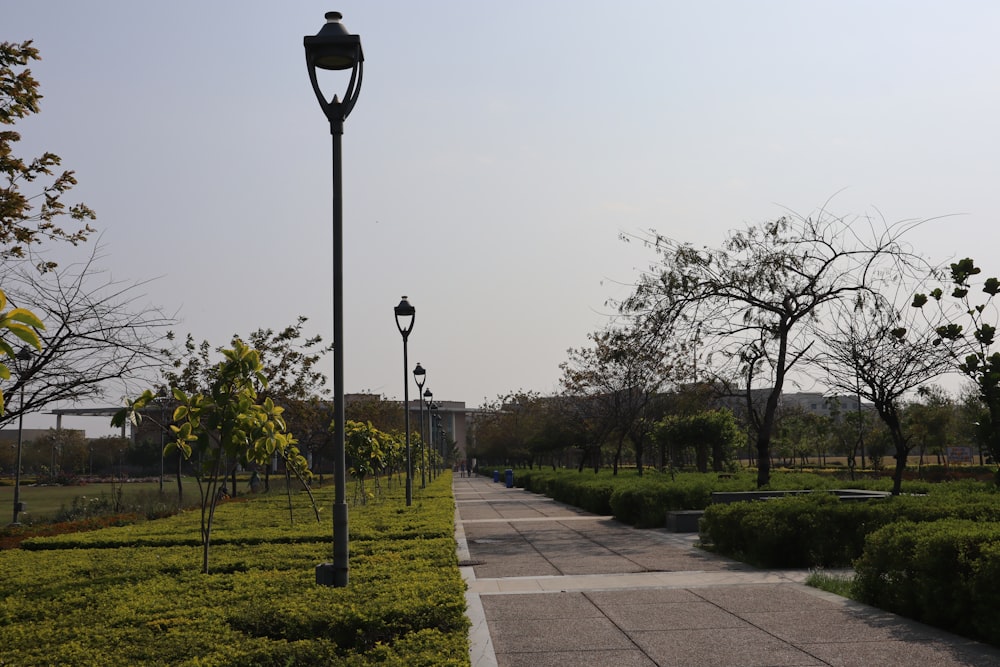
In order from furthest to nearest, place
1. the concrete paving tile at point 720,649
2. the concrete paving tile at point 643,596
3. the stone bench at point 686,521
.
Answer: the stone bench at point 686,521
the concrete paving tile at point 643,596
the concrete paving tile at point 720,649

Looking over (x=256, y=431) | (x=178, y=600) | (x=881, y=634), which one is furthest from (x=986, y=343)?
Result: (x=178, y=600)

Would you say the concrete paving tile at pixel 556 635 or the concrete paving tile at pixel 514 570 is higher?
the concrete paving tile at pixel 556 635

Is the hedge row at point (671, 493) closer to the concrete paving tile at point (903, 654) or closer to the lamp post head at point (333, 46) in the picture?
the concrete paving tile at point (903, 654)

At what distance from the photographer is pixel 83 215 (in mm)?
12625

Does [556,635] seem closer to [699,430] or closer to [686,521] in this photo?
[686,521]

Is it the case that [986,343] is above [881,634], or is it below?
above

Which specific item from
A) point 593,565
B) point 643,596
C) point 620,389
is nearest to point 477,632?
point 643,596

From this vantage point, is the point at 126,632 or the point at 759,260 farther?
the point at 759,260

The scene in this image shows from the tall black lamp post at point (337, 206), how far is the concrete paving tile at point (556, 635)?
1719mm

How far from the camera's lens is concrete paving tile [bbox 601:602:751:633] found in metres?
8.29

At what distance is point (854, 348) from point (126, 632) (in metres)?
15.9

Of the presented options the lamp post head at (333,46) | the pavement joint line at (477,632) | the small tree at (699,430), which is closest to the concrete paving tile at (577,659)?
the pavement joint line at (477,632)

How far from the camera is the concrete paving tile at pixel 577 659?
690 centimetres

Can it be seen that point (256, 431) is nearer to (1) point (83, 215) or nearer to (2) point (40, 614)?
(2) point (40, 614)
